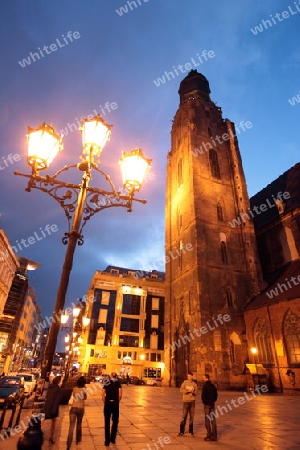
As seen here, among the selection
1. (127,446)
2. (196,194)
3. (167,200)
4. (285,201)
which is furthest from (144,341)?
(127,446)

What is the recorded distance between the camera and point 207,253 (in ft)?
86.7

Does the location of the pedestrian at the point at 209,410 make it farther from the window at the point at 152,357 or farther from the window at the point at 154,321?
the window at the point at 154,321

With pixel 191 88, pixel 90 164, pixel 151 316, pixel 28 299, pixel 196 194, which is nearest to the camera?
pixel 90 164

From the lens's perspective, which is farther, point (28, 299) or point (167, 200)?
point (28, 299)

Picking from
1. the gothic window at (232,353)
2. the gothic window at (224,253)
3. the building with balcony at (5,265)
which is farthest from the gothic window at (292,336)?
the building with balcony at (5,265)

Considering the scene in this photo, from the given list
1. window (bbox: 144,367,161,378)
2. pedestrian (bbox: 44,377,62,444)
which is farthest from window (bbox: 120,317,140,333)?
pedestrian (bbox: 44,377,62,444)

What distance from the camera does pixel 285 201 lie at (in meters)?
30.1

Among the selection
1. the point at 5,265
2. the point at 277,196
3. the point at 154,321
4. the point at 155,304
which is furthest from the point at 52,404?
the point at 155,304

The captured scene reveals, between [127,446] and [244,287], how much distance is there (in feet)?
73.9

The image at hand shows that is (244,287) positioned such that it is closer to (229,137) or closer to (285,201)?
(285,201)

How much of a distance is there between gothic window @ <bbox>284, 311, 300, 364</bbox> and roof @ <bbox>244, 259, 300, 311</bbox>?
142 centimetres

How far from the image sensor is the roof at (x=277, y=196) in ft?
95.5

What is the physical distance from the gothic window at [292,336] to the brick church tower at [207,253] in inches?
163

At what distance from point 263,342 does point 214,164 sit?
2119 cm
